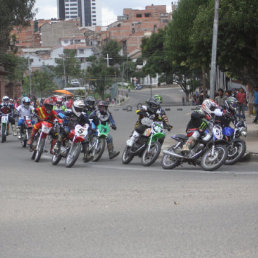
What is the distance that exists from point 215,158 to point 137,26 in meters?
142

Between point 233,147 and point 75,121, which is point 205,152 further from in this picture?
point 75,121

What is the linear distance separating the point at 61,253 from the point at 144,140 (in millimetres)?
8809

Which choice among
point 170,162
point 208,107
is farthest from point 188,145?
point 208,107

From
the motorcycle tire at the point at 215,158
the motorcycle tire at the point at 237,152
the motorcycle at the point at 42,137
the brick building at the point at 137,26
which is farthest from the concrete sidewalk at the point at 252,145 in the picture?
the brick building at the point at 137,26

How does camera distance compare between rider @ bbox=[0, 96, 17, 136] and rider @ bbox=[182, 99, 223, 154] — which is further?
rider @ bbox=[0, 96, 17, 136]

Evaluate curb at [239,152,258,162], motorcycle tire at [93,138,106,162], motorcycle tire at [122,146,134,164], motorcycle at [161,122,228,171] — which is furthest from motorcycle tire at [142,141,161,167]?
curb at [239,152,258,162]

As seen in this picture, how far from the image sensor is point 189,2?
1166 inches

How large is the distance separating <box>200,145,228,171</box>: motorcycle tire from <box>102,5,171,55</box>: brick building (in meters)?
126

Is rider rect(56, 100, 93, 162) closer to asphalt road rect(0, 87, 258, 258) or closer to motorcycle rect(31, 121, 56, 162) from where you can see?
motorcycle rect(31, 121, 56, 162)

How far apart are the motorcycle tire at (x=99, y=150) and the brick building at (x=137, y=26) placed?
123257mm

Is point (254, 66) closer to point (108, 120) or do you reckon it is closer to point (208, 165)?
point (108, 120)

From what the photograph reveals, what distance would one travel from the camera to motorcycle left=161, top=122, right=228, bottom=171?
A: 1306 cm

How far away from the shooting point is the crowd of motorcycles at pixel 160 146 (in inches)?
520

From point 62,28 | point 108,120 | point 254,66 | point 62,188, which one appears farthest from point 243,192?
point 62,28
